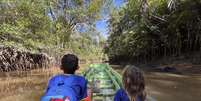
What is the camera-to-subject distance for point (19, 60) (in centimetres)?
2794

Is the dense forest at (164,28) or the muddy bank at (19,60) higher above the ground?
the dense forest at (164,28)

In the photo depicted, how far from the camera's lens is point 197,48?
111 ft

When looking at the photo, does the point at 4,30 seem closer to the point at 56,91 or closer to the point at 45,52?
the point at 45,52

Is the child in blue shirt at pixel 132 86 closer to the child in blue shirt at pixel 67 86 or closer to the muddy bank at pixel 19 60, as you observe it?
the child in blue shirt at pixel 67 86


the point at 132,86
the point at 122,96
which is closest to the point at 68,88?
the point at 122,96

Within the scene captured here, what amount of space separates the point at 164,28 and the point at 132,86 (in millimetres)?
34506

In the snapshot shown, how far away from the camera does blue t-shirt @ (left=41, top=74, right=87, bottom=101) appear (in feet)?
13.8

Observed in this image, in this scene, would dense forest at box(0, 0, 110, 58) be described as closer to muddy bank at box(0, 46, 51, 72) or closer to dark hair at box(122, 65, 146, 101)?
muddy bank at box(0, 46, 51, 72)

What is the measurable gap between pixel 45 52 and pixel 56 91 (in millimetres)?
28523

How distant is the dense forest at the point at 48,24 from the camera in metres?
25.0

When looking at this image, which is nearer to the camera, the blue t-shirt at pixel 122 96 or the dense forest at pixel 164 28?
the blue t-shirt at pixel 122 96

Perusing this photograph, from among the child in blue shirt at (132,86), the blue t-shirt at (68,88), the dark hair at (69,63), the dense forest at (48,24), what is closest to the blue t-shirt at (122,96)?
the child in blue shirt at (132,86)

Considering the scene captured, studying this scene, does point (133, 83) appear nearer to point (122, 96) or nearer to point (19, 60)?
point (122, 96)

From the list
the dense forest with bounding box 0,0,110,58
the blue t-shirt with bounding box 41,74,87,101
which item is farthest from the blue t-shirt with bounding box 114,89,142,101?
the dense forest with bounding box 0,0,110,58
